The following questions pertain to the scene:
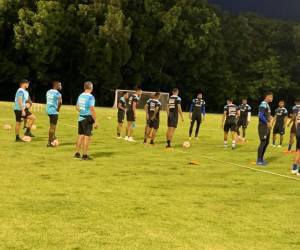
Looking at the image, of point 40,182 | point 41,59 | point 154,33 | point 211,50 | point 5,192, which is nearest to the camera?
point 5,192

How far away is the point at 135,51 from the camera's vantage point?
213 feet

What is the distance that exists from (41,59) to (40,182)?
4907 centimetres

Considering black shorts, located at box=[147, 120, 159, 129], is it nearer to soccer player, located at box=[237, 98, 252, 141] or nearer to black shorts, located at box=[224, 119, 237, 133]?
black shorts, located at box=[224, 119, 237, 133]

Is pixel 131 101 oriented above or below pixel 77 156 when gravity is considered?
above

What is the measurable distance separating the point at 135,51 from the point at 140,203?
Answer: 56.9m

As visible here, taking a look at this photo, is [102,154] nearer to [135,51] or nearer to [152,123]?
[152,123]

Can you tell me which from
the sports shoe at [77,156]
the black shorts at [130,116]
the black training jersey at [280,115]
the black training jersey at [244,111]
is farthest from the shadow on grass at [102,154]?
the black training jersey at [244,111]

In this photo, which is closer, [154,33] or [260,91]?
[154,33]

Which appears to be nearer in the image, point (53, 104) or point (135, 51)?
point (53, 104)

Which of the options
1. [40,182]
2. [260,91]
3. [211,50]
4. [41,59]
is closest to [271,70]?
[260,91]

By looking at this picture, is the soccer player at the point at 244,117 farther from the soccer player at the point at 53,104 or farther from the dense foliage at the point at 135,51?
the dense foliage at the point at 135,51

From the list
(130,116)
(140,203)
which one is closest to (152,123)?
(130,116)

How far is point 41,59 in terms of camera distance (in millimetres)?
57938

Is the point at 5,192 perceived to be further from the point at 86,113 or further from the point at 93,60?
the point at 93,60
